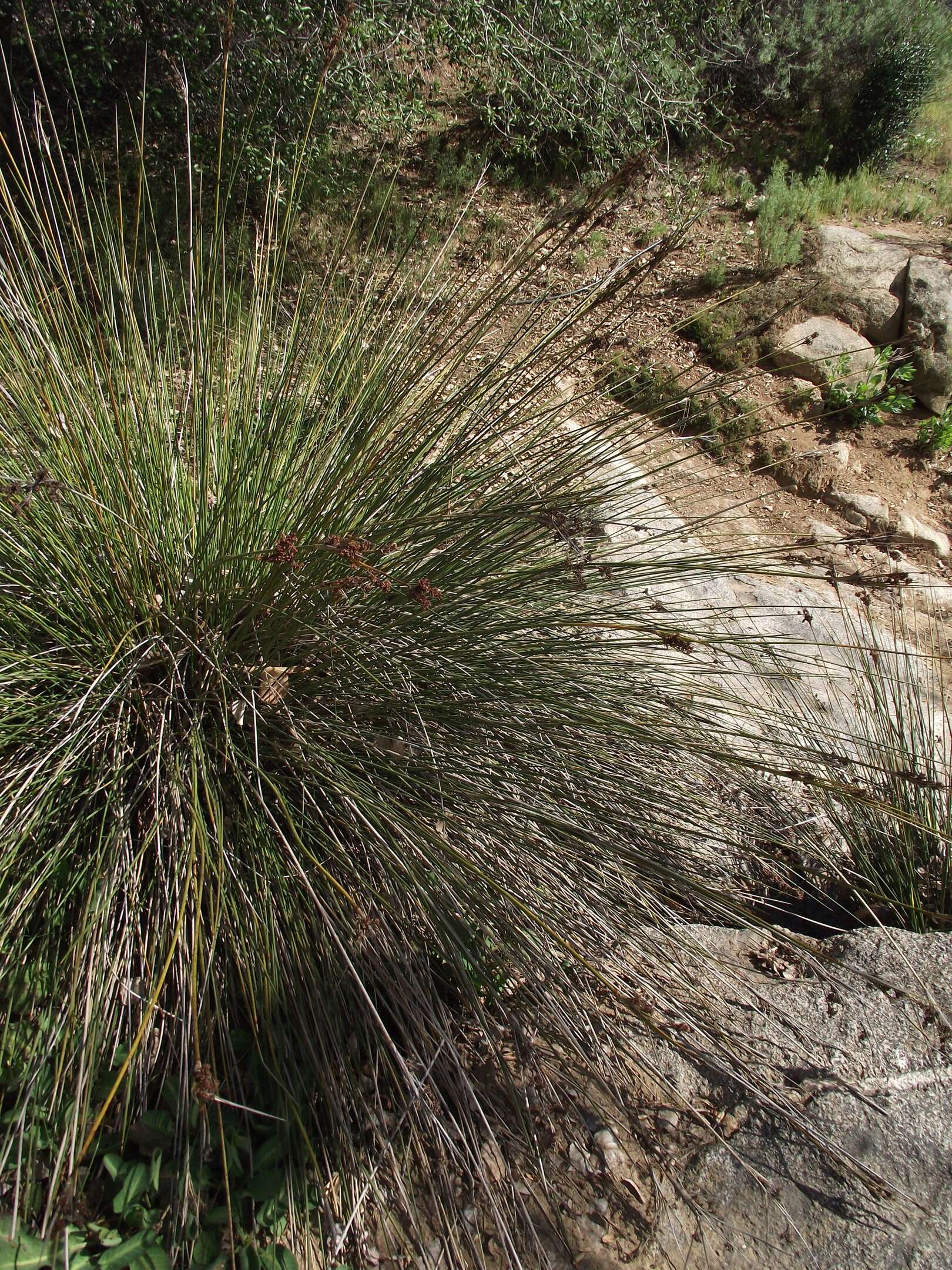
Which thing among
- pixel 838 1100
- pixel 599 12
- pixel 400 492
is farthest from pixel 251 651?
pixel 599 12

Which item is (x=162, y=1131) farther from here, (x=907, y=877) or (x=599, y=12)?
(x=599, y=12)

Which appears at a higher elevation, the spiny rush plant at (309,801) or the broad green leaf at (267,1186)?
the spiny rush plant at (309,801)

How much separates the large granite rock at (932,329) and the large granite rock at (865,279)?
0.08m

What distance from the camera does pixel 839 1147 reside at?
53.9 inches

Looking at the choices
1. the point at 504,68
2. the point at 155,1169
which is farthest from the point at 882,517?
the point at 155,1169

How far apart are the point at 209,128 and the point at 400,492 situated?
3215mm

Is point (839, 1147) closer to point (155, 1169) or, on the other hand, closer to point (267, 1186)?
point (267, 1186)

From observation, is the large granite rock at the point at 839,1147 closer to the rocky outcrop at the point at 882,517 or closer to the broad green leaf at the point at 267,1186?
the broad green leaf at the point at 267,1186

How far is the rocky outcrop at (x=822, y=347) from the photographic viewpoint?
484 cm

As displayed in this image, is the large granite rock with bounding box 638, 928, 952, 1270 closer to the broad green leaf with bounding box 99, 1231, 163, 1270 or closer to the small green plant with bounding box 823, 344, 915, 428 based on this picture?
the broad green leaf with bounding box 99, 1231, 163, 1270

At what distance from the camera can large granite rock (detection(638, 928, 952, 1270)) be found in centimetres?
135

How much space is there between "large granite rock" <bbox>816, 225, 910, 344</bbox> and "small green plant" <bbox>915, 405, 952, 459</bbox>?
1.98 ft

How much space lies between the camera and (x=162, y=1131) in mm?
1344

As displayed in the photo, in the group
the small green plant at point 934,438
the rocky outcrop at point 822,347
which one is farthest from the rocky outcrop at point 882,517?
the rocky outcrop at point 822,347
